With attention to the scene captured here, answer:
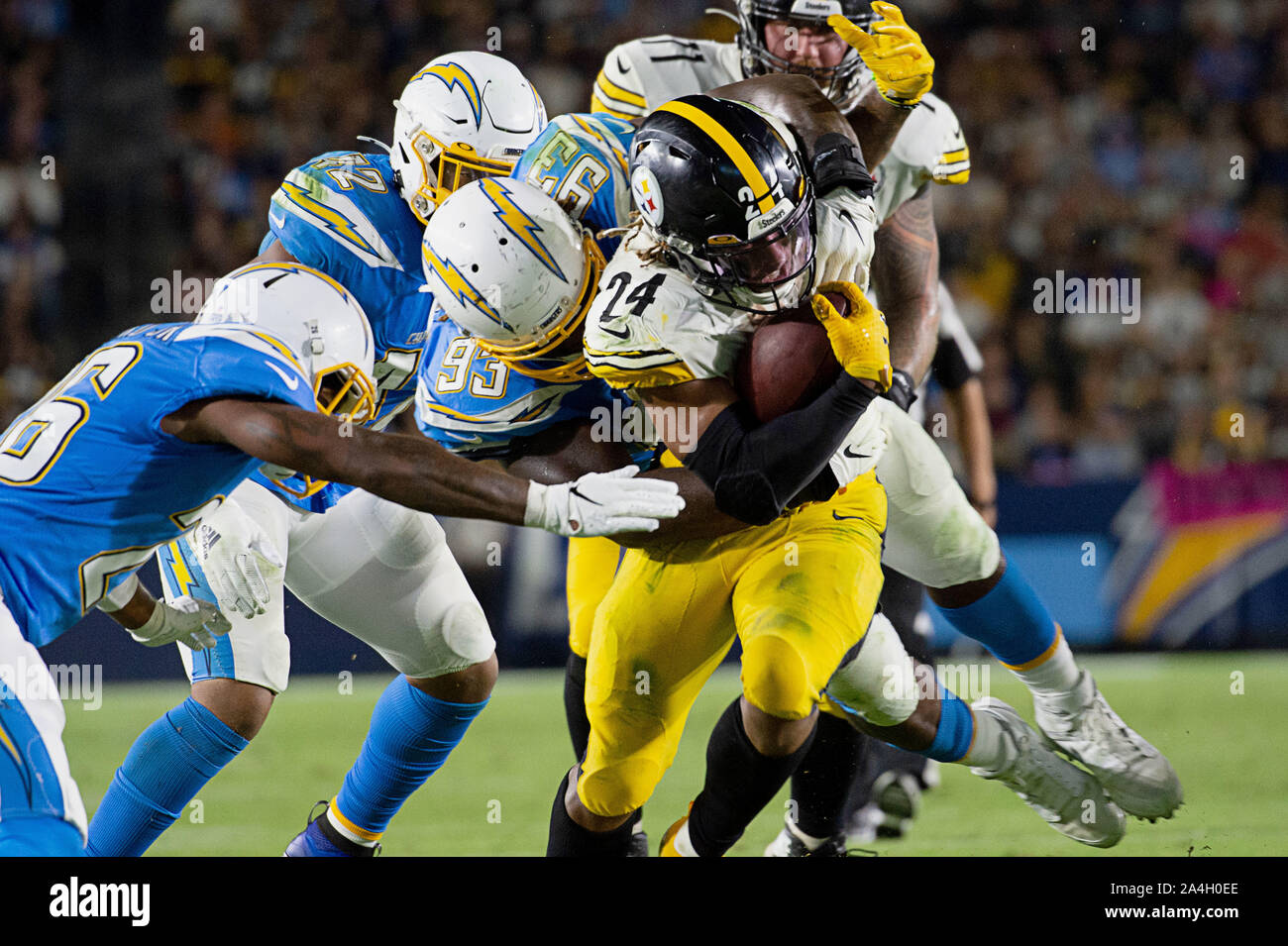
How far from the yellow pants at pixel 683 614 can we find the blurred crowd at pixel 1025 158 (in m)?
5.53

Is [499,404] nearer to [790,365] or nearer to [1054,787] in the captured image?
[790,365]

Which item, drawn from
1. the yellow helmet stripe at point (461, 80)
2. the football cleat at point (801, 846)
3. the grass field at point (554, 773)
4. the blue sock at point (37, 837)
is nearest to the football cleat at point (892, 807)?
the grass field at point (554, 773)

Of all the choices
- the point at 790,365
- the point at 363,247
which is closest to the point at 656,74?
the point at 363,247

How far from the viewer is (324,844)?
413 cm

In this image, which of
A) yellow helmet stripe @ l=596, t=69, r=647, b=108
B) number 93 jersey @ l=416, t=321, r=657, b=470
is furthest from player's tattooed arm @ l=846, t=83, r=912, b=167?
number 93 jersey @ l=416, t=321, r=657, b=470

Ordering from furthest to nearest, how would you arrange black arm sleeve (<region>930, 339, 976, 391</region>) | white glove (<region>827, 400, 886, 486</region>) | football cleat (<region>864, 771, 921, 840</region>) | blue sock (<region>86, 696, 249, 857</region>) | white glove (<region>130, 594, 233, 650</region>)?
black arm sleeve (<region>930, 339, 976, 391</region>), football cleat (<region>864, 771, 921, 840</region>), blue sock (<region>86, 696, 249, 857</region>), white glove (<region>130, 594, 233, 650</region>), white glove (<region>827, 400, 886, 486</region>)

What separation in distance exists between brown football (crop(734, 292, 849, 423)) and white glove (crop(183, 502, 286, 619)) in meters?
1.29

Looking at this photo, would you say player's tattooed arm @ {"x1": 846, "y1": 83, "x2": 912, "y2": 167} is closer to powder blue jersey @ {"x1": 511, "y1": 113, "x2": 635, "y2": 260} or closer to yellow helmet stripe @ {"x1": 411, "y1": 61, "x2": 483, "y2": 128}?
powder blue jersey @ {"x1": 511, "y1": 113, "x2": 635, "y2": 260}

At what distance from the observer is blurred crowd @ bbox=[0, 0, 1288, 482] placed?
908 centimetres

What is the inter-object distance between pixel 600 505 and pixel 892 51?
1.59 metres

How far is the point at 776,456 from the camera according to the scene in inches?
125

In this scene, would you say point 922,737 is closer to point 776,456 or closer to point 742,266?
point 776,456

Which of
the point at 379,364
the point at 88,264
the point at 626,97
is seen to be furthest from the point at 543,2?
the point at 379,364

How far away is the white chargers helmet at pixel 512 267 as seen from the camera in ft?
11.4
